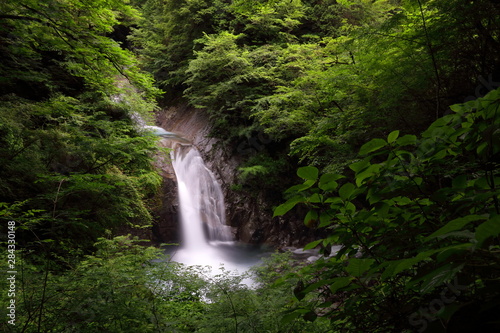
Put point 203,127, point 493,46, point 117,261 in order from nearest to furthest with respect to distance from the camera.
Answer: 1. point 117,261
2. point 493,46
3. point 203,127

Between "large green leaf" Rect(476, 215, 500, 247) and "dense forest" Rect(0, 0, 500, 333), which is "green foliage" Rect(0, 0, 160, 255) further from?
"large green leaf" Rect(476, 215, 500, 247)

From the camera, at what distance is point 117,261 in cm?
349

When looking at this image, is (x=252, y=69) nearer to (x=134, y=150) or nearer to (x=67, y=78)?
(x=67, y=78)

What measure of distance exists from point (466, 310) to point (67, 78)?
320 inches

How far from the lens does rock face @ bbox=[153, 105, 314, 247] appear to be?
34.0 ft

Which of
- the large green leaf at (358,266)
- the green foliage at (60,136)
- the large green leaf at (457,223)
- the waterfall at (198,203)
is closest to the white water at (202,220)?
the waterfall at (198,203)

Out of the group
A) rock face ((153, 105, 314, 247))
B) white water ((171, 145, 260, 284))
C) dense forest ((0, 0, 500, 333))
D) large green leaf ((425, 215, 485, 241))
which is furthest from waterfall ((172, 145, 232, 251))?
large green leaf ((425, 215, 485, 241))

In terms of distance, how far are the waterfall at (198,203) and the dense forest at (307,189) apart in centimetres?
421

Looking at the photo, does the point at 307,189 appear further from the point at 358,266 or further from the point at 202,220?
the point at 202,220

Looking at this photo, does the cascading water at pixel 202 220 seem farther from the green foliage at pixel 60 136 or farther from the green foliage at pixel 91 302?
the green foliage at pixel 91 302

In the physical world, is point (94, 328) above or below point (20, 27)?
below

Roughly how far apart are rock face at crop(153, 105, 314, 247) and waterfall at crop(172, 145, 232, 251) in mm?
306

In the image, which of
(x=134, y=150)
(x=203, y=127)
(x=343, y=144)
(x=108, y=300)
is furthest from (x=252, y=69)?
(x=108, y=300)

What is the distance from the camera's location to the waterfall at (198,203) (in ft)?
35.0
